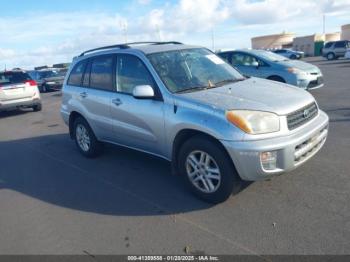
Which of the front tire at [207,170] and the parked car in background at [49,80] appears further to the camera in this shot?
the parked car in background at [49,80]

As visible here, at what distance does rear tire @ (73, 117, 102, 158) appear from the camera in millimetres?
6363

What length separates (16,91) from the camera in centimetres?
1296

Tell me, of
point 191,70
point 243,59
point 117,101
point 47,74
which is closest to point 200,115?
point 191,70

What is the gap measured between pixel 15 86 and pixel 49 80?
12235 mm

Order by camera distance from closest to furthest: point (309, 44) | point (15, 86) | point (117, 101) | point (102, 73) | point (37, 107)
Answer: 1. point (117, 101)
2. point (102, 73)
3. point (15, 86)
4. point (37, 107)
5. point (309, 44)

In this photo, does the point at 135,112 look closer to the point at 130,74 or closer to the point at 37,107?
the point at 130,74

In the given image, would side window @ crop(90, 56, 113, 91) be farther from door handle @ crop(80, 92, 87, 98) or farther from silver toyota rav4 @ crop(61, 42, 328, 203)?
door handle @ crop(80, 92, 87, 98)

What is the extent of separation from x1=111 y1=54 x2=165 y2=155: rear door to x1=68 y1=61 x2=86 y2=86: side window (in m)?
1.30

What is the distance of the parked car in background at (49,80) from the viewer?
80.8 ft

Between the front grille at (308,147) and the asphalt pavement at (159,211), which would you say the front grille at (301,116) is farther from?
the asphalt pavement at (159,211)

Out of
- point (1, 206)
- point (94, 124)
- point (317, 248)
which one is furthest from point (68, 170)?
point (317, 248)

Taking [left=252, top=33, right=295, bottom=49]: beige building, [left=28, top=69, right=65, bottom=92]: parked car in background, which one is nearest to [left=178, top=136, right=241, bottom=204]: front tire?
[left=28, top=69, right=65, bottom=92]: parked car in background

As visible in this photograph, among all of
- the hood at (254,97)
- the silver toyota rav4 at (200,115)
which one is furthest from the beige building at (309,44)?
the hood at (254,97)

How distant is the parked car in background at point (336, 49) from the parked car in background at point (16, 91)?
3062cm
